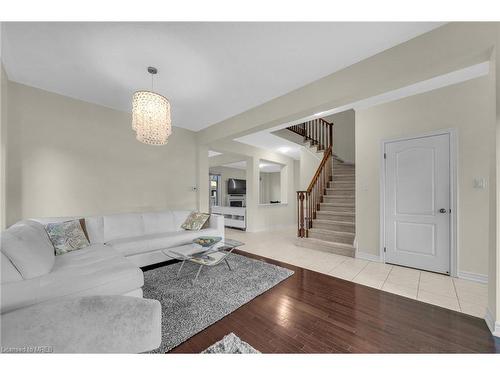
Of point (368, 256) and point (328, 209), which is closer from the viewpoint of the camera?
point (368, 256)

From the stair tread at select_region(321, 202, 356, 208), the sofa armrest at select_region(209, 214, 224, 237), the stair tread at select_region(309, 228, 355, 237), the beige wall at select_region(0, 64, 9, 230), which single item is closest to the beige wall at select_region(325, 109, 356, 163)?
the stair tread at select_region(321, 202, 356, 208)

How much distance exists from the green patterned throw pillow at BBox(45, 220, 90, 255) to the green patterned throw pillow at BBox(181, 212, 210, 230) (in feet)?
4.97

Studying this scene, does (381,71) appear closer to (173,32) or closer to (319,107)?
(319,107)

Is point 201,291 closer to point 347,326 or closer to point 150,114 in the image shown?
point 347,326

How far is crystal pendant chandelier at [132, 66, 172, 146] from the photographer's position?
2.12 metres

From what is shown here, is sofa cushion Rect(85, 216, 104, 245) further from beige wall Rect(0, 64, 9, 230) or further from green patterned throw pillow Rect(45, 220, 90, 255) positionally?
beige wall Rect(0, 64, 9, 230)

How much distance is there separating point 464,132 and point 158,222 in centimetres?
477

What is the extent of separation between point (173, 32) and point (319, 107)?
5.94ft

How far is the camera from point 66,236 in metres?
2.31

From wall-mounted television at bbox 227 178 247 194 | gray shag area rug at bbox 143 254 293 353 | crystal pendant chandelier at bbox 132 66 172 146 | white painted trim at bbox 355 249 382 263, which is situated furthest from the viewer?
wall-mounted television at bbox 227 178 247 194

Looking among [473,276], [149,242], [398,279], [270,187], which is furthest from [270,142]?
[270,187]

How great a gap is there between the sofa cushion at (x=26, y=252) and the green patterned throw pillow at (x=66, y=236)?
67 cm
